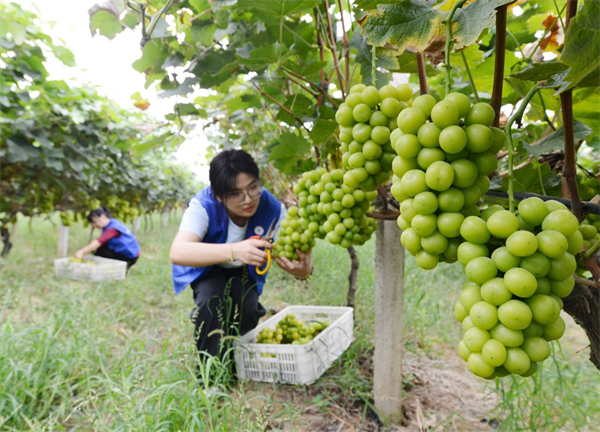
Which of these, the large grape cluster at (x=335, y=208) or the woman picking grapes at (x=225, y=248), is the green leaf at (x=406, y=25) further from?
the woman picking grapes at (x=225, y=248)

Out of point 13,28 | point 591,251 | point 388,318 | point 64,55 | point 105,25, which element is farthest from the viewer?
point 64,55

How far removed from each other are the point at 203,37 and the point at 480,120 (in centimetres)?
147

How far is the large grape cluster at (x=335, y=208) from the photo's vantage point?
1.27 m

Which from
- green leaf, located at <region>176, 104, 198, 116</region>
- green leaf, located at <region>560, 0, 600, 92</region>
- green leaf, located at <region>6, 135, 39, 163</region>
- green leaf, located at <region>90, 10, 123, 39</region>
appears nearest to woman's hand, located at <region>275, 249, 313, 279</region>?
green leaf, located at <region>176, 104, 198, 116</region>

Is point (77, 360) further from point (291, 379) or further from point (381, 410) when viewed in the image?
point (381, 410)

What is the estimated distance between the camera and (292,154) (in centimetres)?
181

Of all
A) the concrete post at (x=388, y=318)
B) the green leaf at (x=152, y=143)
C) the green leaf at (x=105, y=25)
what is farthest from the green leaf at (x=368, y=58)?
the green leaf at (x=152, y=143)

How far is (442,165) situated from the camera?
0.61 meters

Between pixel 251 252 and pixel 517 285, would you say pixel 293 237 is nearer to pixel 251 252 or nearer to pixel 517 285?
pixel 251 252

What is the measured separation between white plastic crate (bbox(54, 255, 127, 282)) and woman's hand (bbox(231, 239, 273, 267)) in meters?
4.18

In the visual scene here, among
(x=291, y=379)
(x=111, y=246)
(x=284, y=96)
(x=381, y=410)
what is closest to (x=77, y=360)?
(x=291, y=379)

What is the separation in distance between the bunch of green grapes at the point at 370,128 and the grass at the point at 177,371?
122 centimetres

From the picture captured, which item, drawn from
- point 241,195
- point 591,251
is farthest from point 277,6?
point 241,195

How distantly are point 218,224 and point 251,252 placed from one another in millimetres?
633
